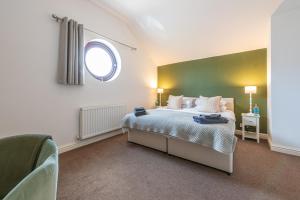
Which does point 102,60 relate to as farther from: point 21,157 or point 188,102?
point 21,157

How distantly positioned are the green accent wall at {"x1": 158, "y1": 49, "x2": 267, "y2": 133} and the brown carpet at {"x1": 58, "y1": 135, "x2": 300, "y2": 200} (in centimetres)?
129

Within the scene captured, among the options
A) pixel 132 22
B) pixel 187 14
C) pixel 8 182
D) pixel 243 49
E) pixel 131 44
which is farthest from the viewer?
pixel 131 44

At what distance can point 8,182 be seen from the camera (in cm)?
89

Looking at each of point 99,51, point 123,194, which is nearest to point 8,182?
point 123,194

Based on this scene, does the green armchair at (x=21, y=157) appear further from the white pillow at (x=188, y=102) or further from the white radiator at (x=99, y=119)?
the white pillow at (x=188, y=102)

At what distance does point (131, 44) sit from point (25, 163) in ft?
A: 11.7

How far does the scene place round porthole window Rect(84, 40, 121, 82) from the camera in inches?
120

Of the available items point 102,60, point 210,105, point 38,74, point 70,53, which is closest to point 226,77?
point 210,105

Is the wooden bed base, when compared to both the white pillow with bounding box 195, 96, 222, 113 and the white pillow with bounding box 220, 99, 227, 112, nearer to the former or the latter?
the white pillow with bounding box 195, 96, 222, 113

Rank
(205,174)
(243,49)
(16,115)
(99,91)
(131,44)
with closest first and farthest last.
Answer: (205,174)
(16,115)
(99,91)
(243,49)
(131,44)

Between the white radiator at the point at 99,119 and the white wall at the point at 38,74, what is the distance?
0.13 meters

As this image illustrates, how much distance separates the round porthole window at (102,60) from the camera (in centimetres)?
306

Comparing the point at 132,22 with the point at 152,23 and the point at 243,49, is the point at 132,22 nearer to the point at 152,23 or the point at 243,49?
the point at 152,23

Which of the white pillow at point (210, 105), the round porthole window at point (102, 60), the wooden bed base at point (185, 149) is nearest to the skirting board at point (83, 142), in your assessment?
the wooden bed base at point (185, 149)
